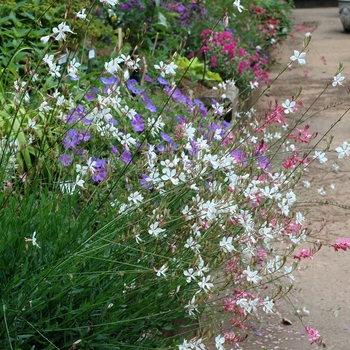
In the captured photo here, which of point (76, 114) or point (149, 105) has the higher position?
point (76, 114)

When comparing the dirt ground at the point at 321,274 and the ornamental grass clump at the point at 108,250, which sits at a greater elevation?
the ornamental grass clump at the point at 108,250

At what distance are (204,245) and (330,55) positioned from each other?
10.1 metres

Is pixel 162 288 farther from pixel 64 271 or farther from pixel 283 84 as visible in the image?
pixel 283 84

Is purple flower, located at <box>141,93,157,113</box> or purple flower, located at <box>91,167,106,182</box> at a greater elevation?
purple flower, located at <box>91,167,106,182</box>

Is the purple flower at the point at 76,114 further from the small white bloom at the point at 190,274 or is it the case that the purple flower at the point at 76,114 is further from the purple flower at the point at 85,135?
the small white bloom at the point at 190,274

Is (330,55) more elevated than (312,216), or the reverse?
(312,216)

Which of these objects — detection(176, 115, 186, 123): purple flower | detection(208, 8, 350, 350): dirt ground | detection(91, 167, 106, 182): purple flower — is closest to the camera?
detection(91, 167, 106, 182): purple flower

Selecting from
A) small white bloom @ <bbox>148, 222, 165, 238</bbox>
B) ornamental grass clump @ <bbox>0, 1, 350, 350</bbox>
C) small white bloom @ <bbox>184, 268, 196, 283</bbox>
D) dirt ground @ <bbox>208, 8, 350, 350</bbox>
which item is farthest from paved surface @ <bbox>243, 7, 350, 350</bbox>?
small white bloom @ <bbox>148, 222, 165, 238</bbox>

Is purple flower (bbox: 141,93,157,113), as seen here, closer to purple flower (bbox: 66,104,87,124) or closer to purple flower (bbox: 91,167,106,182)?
purple flower (bbox: 66,104,87,124)

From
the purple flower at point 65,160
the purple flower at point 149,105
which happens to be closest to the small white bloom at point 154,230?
the purple flower at point 65,160

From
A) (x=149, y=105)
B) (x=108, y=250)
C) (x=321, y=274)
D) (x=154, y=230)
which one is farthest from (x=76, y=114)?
(x=321, y=274)

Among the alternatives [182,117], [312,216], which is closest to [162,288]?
[182,117]

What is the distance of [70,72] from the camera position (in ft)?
8.46

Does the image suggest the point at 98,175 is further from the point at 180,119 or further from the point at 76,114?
the point at 180,119
